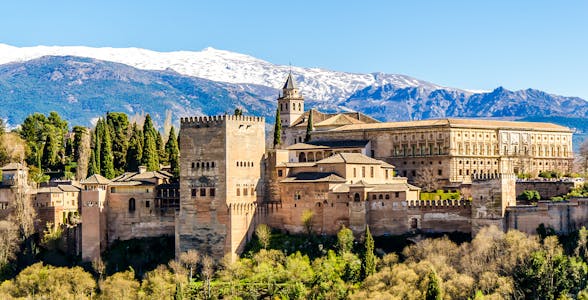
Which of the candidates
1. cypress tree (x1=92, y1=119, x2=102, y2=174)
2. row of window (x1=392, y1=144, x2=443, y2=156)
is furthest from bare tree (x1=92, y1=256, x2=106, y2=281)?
row of window (x1=392, y1=144, x2=443, y2=156)

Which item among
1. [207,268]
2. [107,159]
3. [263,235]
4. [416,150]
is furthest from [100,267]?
[416,150]

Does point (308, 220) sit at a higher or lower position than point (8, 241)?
higher

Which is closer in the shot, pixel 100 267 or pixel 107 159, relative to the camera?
pixel 100 267

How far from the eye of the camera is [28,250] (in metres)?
73.4

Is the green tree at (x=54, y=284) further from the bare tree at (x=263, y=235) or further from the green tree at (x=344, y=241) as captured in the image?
the green tree at (x=344, y=241)

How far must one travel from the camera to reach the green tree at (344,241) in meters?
63.7

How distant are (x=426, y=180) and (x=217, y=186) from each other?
21.7 metres

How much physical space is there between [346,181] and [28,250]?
2435cm

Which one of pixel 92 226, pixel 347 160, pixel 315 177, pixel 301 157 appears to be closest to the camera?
pixel 315 177

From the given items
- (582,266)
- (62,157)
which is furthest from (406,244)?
(62,157)

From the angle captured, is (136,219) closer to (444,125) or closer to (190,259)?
(190,259)

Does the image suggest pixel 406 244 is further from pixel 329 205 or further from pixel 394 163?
pixel 394 163

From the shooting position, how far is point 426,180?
81812 millimetres

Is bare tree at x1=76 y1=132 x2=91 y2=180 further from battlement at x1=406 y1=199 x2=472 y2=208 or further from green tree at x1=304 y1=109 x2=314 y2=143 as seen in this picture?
battlement at x1=406 y1=199 x2=472 y2=208
